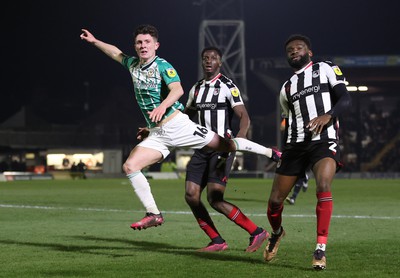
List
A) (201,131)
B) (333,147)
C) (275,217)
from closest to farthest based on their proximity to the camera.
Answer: (333,147) < (275,217) < (201,131)

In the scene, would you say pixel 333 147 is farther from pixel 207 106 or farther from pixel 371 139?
pixel 371 139

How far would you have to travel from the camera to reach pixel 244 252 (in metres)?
9.80

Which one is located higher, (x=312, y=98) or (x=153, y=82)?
(x=153, y=82)

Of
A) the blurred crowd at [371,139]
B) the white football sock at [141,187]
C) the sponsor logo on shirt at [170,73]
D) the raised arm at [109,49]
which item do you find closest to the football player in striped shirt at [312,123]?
the sponsor logo on shirt at [170,73]

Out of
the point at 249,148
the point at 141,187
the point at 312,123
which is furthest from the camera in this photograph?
the point at 249,148

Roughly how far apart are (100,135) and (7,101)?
2907cm

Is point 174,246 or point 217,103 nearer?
point 217,103

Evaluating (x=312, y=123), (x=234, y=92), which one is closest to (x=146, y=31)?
(x=234, y=92)

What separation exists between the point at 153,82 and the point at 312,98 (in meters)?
2.01

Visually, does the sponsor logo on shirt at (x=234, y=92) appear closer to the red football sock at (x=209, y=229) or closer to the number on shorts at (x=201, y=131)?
the number on shorts at (x=201, y=131)

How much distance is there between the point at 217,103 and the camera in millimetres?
10359

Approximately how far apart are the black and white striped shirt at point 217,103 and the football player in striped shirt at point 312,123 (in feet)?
5.85

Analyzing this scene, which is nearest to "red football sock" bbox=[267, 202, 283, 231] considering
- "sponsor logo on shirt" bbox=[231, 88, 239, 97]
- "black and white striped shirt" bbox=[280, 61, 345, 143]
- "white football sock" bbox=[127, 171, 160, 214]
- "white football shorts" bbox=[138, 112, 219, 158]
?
"black and white striped shirt" bbox=[280, 61, 345, 143]

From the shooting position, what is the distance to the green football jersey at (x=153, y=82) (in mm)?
9375
